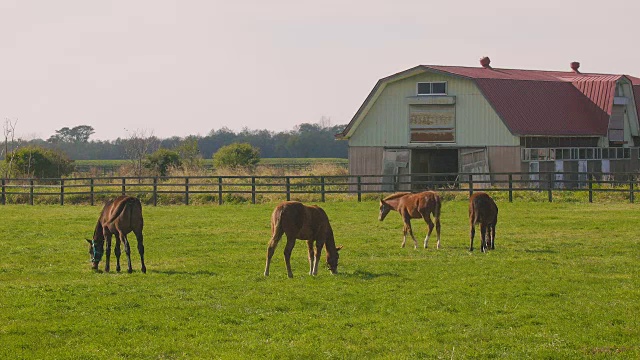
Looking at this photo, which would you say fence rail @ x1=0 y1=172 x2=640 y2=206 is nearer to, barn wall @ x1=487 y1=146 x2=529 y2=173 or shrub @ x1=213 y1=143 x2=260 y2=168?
barn wall @ x1=487 y1=146 x2=529 y2=173

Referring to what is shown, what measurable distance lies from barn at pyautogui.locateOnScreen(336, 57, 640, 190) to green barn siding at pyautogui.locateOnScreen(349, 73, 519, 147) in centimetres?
5

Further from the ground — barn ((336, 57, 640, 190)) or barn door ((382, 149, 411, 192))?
barn ((336, 57, 640, 190))

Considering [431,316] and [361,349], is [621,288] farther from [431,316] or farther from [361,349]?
[361,349]

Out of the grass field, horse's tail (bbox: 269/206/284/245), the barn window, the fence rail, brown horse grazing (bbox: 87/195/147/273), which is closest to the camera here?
the grass field

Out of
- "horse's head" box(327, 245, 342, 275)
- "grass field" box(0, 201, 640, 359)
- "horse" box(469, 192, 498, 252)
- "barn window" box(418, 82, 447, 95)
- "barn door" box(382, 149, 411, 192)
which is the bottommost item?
"grass field" box(0, 201, 640, 359)

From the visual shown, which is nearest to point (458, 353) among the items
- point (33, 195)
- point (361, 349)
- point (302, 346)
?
point (361, 349)

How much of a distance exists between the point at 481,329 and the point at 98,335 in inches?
180

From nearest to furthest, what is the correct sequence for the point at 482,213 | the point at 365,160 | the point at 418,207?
the point at 482,213 < the point at 418,207 < the point at 365,160

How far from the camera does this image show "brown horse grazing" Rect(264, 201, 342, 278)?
14773 millimetres

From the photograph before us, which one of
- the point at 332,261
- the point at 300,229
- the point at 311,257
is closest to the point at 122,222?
the point at 300,229

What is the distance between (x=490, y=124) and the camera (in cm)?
4203

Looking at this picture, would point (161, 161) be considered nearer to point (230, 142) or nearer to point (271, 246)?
point (271, 246)

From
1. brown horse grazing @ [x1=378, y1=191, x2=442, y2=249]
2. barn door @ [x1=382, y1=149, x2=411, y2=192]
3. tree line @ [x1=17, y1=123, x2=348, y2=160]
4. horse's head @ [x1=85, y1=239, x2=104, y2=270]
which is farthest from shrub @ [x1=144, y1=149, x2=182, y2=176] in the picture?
tree line @ [x1=17, y1=123, x2=348, y2=160]

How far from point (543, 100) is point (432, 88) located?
18.8 feet
